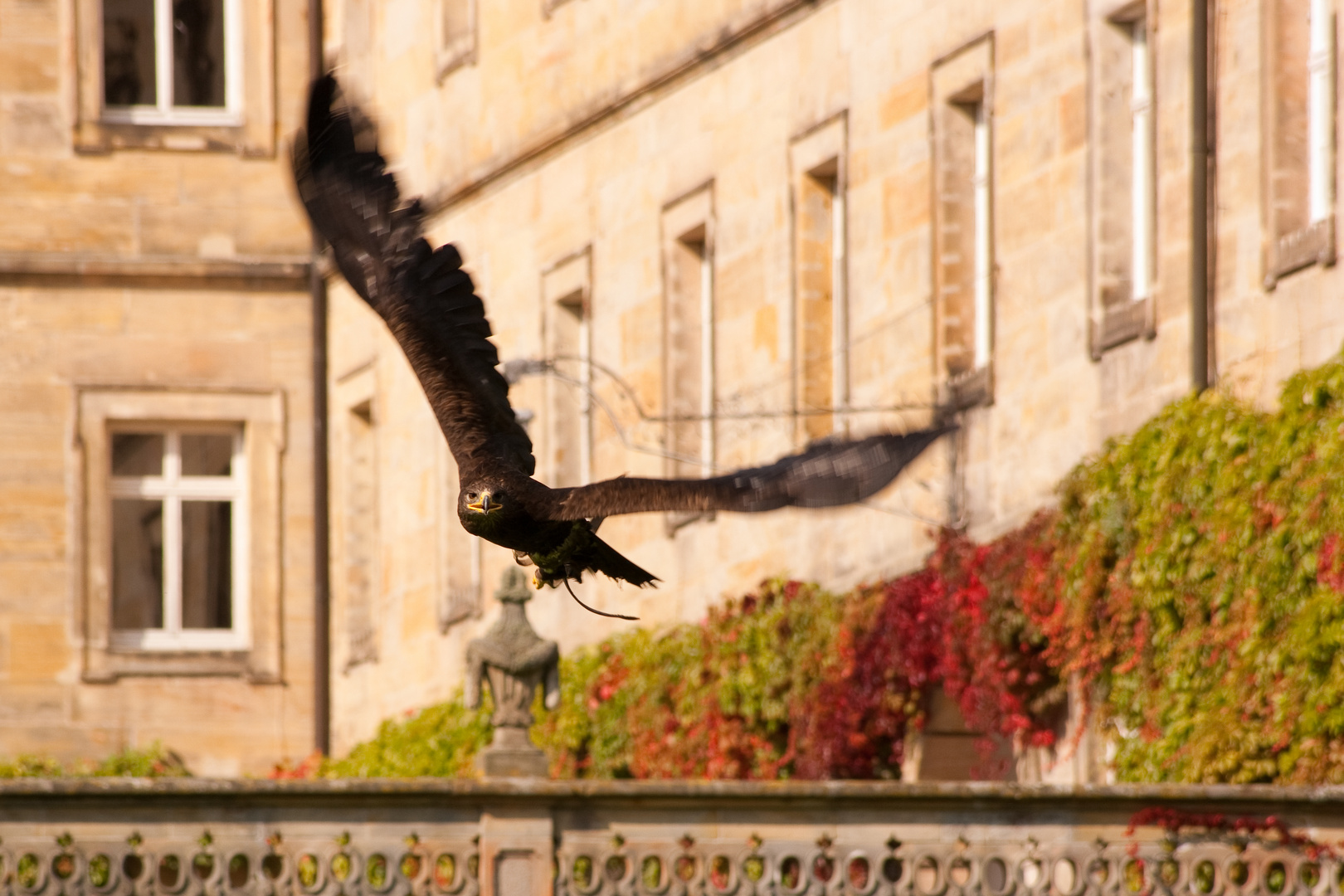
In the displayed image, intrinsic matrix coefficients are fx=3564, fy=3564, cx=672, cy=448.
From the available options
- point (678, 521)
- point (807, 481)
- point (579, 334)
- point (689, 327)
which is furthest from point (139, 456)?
point (807, 481)

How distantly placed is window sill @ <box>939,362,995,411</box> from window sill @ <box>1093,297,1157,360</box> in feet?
4.10

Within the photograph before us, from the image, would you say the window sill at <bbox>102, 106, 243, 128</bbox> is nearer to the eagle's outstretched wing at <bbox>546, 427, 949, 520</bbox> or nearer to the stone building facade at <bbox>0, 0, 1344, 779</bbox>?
the stone building facade at <bbox>0, 0, 1344, 779</bbox>

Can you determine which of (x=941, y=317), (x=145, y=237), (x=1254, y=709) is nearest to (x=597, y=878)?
(x=1254, y=709)

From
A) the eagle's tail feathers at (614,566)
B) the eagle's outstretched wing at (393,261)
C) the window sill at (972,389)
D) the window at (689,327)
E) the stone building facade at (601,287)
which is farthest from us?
the window at (689,327)

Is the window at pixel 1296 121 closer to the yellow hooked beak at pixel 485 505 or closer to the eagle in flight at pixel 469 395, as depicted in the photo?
the eagle in flight at pixel 469 395

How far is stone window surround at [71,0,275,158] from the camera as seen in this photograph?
107 ft

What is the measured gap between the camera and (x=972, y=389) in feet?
72.1

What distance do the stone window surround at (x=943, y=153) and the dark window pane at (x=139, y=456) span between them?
1187 centimetres

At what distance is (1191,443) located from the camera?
1880 centimetres

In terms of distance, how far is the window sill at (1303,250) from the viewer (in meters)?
18.2

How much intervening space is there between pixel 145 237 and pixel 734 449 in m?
9.44

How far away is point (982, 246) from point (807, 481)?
1254 centimetres

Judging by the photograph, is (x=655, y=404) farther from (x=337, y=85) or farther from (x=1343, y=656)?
(x=337, y=85)

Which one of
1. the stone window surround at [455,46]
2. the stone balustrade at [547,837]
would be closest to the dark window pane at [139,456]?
the stone window surround at [455,46]
